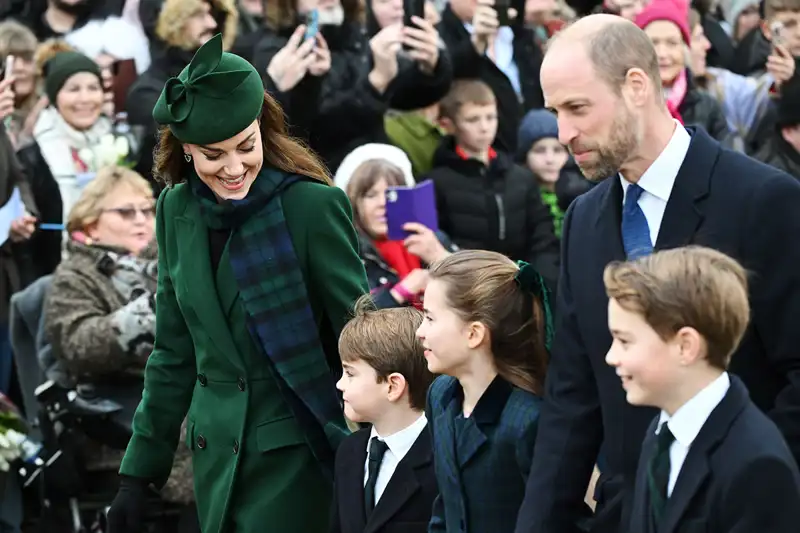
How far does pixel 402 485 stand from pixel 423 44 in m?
4.03

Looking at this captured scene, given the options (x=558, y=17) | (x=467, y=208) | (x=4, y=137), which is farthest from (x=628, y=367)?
(x=558, y=17)

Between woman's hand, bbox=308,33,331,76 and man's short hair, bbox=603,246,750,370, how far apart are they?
14.4 ft

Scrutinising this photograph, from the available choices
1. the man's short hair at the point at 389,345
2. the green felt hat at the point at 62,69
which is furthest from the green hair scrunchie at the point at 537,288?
the green felt hat at the point at 62,69

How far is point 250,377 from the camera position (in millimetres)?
4766

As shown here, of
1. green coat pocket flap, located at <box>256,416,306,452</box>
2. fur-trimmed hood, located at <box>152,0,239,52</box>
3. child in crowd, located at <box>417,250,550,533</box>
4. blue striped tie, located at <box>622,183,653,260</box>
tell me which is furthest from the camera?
fur-trimmed hood, located at <box>152,0,239,52</box>

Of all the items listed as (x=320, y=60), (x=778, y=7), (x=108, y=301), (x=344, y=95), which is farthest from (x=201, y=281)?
(x=778, y=7)

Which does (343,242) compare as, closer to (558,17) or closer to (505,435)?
(505,435)

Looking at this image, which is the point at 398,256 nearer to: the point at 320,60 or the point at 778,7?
the point at 320,60

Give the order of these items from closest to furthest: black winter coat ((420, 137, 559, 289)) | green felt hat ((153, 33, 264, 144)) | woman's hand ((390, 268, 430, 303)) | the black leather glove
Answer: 1. green felt hat ((153, 33, 264, 144))
2. the black leather glove
3. woman's hand ((390, 268, 430, 303))
4. black winter coat ((420, 137, 559, 289))

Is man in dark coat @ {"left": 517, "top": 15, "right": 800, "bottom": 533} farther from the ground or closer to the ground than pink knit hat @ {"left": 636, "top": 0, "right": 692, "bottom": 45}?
farther from the ground

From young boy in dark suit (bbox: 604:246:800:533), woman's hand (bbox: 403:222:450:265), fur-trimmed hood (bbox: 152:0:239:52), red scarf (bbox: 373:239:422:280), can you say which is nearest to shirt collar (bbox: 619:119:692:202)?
young boy in dark suit (bbox: 604:246:800:533)

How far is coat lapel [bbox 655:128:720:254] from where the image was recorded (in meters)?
3.78

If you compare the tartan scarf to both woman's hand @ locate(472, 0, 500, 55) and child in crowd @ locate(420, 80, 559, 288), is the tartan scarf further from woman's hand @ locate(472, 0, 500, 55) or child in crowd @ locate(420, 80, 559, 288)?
woman's hand @ locate(472, 0, 500, 55)

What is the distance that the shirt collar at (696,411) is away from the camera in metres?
3.47
